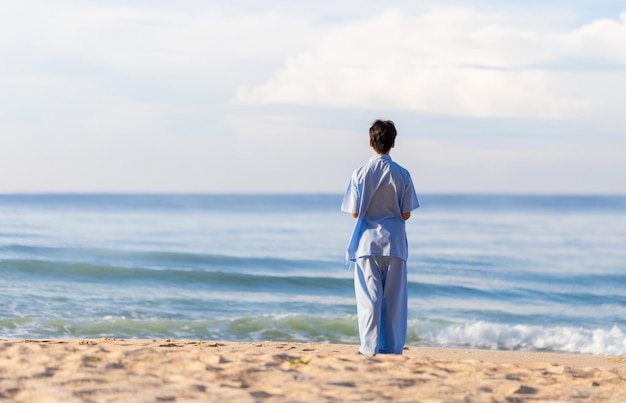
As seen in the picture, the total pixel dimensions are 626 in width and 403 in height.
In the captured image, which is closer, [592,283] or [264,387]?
[264,387]

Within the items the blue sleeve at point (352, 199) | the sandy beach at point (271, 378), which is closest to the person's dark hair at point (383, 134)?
the blue sleeve at point (352, 199)

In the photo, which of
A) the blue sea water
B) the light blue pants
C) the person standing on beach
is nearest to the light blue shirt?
the person standing on beach

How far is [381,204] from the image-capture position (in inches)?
246

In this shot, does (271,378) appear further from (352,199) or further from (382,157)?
(382,157)

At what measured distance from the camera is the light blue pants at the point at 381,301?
6.30 m

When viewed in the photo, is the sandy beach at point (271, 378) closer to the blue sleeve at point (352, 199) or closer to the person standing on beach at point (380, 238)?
the person standing on beach at point (380, 238)

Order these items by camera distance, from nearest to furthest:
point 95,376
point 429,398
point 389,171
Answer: point 429,398, point 95,376, point 389,171

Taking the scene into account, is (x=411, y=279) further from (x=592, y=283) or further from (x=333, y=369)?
(x=333, y=369)

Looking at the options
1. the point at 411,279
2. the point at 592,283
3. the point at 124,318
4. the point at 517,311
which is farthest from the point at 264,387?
the point at 592,283

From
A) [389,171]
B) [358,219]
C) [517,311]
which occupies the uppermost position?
[389,171]

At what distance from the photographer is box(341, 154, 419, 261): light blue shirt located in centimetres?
622

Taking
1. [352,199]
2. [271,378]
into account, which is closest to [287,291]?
[352,199]

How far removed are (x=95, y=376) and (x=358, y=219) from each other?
2421 mm

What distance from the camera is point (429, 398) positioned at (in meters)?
4.64
